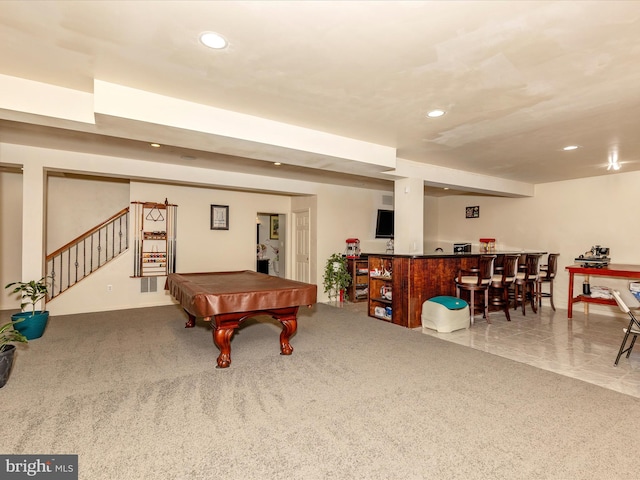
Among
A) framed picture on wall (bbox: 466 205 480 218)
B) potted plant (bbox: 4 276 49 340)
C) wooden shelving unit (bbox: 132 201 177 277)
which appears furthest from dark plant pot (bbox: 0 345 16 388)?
framed picture on wall (bbox: 466 205 480 218)

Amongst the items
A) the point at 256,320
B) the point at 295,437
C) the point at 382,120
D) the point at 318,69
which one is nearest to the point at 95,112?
the point at 318,69

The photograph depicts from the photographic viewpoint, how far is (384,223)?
805cm

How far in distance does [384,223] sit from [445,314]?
3777mm

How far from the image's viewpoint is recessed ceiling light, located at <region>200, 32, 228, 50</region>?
210 centimetres

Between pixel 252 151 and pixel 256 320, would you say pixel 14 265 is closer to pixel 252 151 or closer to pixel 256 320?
pixel 256 320

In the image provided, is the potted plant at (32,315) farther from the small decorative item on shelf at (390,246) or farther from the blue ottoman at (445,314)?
the small decorative item on shelf at (390,246)

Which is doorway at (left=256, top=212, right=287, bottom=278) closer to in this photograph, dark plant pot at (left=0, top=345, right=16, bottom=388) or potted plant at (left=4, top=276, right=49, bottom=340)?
potted plant at (left=4, top=276, right=49, bottom=340)

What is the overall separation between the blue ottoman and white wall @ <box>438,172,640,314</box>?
3.40 meters

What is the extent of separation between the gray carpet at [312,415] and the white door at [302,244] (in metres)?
3.69

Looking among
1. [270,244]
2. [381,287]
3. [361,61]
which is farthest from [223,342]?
[270,244]

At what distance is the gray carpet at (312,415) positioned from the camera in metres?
1.84

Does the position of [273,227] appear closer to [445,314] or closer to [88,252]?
[88,252]

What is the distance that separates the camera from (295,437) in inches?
82.4

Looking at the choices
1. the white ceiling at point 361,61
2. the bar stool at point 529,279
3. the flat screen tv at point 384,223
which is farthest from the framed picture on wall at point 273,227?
the bar stool at point 529,279
